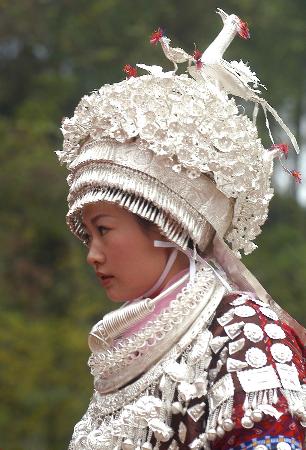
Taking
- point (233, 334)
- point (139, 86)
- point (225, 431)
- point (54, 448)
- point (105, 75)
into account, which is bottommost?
point (225, 431)

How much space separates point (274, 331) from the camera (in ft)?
11.8

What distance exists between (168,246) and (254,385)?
1.78 feet

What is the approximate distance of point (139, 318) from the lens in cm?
375

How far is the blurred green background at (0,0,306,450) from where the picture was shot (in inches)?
492

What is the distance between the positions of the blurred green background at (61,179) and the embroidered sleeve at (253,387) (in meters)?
7.92

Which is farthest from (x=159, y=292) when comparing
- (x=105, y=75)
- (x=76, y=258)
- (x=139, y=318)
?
(x=105, y=75)

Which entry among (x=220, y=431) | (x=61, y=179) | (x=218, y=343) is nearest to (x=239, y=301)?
(x=218, y=343)

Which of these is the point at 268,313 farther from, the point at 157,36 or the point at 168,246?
the point at 157,36

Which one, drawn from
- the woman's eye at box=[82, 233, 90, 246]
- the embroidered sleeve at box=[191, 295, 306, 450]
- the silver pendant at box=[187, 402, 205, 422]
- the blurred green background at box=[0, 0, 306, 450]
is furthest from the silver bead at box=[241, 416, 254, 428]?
the blurred green background at box=[0, 0, 306, 450]

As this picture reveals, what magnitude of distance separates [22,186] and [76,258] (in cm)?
122

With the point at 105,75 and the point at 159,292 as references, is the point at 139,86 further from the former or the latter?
the point at 105,75

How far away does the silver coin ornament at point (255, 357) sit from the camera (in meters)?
3.48

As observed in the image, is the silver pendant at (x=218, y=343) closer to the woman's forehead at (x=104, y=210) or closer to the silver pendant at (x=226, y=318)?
the silver pendant at (x=226, y=318)

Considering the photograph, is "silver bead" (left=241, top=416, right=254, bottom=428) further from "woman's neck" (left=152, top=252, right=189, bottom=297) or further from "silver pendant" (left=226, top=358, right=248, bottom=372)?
"woman's neck" (left=152, top=252, right=189, bottom=297)
